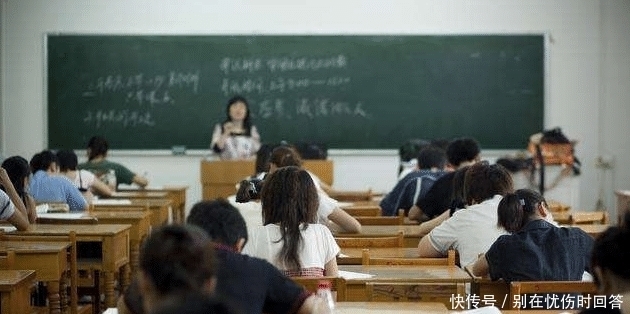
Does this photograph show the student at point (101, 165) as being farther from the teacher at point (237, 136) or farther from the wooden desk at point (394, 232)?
the wooden desk at point (394, 232)

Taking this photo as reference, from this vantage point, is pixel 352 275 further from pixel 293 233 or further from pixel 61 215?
pixel 61 215

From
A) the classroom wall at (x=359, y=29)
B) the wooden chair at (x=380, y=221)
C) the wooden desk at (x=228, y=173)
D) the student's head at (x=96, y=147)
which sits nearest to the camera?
the wooden chair at (x=380, y=221)

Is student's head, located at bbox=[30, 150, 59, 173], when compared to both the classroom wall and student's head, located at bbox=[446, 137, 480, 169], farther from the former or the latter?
the classroom wall

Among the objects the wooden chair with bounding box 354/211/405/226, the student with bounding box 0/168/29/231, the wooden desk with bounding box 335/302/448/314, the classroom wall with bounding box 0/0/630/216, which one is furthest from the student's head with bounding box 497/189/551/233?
the classroom wall with bounding box 0/0/630/216

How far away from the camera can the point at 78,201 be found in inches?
351

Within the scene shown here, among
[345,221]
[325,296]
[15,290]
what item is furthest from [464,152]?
[325,296]

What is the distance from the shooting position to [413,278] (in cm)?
482

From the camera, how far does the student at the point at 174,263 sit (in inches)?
104

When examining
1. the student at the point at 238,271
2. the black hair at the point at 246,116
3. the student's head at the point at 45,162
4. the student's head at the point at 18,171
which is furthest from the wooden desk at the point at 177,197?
the student at the point at 238,271

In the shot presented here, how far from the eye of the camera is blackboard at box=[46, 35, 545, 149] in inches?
527

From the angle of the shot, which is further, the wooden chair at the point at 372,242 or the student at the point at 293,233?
the wooden chair at the point at 372,242

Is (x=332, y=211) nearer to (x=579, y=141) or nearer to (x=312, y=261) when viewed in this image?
(x=312, y=261)

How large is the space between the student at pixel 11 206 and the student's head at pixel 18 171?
199mm

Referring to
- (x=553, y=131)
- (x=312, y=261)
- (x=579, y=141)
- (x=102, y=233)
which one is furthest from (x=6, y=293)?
(x=579, y=141)
